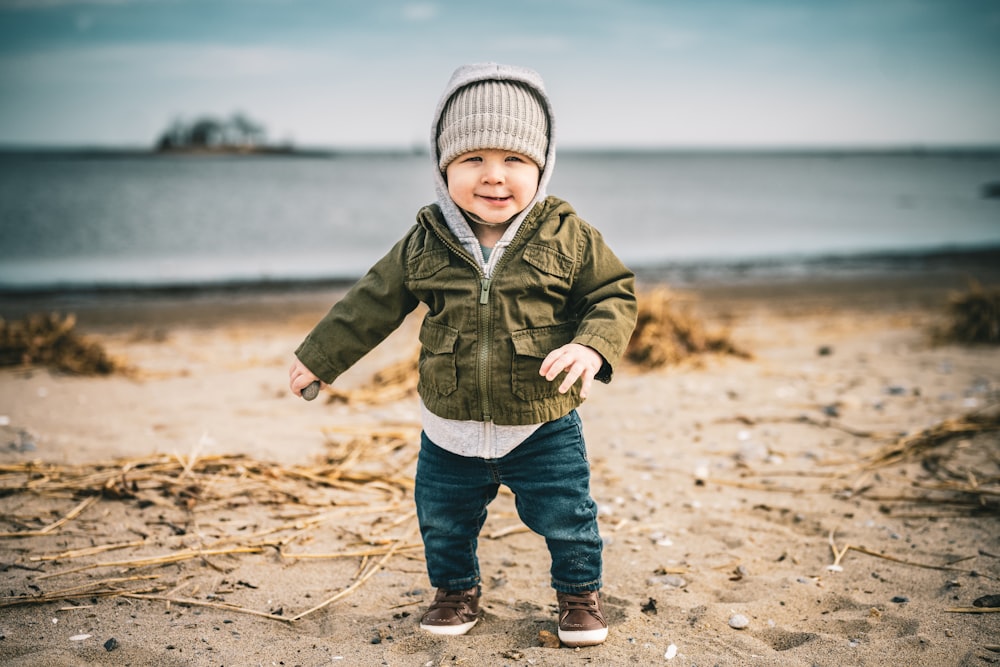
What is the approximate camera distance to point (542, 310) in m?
2.48

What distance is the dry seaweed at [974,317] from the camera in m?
6.64

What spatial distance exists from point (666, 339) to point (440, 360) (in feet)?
14.3

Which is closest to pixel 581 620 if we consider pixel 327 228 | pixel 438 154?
pixel 438 154

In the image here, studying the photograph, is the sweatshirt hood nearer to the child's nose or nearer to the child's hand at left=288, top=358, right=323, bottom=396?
the child's nose

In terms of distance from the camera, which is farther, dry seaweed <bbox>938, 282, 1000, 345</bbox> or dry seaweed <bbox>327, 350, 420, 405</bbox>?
dry seaweed <bbox>938, 282, 1000, 345</bbox>

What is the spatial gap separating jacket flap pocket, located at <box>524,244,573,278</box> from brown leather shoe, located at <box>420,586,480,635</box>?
1219mm

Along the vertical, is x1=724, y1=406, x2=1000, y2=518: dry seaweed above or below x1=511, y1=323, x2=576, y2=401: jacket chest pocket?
below

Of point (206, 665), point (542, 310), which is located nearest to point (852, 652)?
point (542, 310)

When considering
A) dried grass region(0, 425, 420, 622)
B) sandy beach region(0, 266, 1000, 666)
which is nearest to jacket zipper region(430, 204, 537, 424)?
sandy beach region(0, 266, 1000, 666)

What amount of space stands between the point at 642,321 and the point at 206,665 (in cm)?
494

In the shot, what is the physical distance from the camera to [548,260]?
2455mm

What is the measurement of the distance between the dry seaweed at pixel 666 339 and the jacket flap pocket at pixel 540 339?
3.80m

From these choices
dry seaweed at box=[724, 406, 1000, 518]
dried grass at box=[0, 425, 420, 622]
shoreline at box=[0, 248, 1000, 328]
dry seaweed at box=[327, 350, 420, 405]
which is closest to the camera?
dried grass at box=[0, 425, 420, 622]

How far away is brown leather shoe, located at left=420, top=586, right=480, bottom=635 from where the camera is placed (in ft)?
8.51
